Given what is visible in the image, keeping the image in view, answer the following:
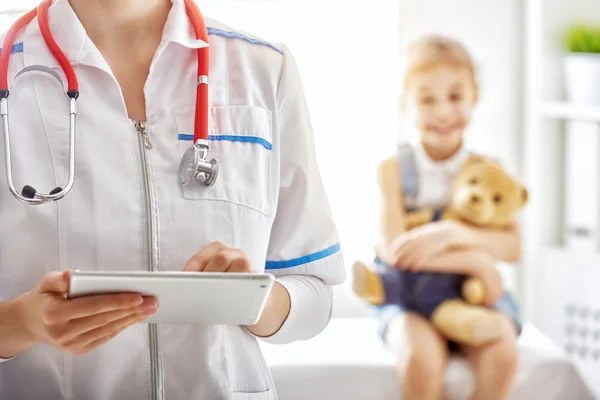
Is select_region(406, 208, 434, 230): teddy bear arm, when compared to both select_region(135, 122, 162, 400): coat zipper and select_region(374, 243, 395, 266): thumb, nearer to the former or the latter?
select_region(374, 243, 395, 266): thumb

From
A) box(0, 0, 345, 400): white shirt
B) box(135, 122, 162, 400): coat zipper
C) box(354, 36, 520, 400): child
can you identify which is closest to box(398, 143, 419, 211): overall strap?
box(354, 36, 520, 400): child

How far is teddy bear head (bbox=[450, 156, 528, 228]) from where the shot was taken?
145 cm

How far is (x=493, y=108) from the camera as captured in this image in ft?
5.53

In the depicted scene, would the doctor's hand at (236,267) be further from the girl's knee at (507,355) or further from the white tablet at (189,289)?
the girl's knee at (507,355)

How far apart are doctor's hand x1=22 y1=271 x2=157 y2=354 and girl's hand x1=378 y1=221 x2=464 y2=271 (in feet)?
3.27

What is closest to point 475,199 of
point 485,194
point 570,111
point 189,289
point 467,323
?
point 485,194

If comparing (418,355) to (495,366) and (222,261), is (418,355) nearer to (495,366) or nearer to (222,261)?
(495,366)

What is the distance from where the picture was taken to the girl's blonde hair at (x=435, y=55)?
58.2 inches

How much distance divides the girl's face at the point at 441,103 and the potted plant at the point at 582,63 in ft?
1.03

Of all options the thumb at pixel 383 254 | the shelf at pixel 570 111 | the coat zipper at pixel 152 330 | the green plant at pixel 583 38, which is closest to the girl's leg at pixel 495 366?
the thumb at pixel 383 254

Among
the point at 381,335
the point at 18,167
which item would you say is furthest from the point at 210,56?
the point at 381,335

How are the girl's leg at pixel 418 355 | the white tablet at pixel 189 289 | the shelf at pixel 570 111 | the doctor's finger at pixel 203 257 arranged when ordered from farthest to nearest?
the shelf at pixel 570 111
the girl's leg at pixel 418 355
the doctor's finger at pixel 203 257
the white tablet at pixel 189 289

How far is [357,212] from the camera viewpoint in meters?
Answer: 1.68

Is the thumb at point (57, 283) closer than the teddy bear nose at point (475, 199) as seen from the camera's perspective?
Yes
